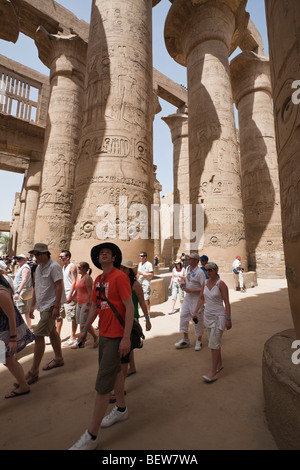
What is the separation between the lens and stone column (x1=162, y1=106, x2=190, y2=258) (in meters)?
16.5

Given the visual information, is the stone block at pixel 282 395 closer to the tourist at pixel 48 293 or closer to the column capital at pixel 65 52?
the tourist at pixel 48 293

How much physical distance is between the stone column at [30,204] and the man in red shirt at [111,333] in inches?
580

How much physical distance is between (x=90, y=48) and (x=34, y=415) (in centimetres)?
878

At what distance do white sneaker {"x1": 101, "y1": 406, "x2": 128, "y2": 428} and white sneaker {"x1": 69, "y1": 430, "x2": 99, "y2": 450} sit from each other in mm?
233

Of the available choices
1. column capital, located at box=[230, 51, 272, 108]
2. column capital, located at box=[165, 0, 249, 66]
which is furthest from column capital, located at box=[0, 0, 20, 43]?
column capital, located at box=[230, 51, 272, 108]

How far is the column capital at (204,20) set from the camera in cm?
1028

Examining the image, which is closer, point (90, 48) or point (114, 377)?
point (114, 377)

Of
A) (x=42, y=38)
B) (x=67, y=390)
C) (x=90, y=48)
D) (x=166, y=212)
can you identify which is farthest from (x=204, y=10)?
(x=166, y=212)

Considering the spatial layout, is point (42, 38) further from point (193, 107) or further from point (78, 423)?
point (78, 423)

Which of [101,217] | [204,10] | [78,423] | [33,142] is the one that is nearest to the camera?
[78,423]

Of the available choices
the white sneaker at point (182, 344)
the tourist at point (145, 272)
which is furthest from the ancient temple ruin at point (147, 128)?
the white sneaker at point (182, 344)
